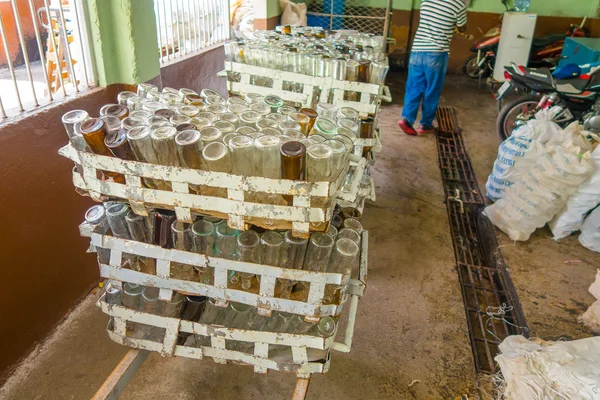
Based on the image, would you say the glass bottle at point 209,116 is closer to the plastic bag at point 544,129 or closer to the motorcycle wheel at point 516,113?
the plastic bag at point 544,129

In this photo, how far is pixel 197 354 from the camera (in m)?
1.54

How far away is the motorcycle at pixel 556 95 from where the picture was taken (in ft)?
13.8

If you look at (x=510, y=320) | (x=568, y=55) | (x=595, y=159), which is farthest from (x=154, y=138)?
(x=568, y=55)

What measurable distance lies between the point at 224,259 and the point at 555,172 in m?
2.50

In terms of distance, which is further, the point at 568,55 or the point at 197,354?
the point at 568,55

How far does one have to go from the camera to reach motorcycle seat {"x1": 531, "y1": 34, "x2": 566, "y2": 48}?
6848 millimetres

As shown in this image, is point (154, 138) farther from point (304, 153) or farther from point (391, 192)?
point (391, 192)

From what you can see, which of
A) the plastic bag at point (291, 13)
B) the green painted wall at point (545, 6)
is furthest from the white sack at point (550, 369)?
the green painted wall at point (545, 6)

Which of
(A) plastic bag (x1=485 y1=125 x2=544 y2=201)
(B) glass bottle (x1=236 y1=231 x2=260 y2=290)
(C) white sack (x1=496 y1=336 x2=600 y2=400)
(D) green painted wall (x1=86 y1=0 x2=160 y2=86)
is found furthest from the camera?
(A) plastic bag (x1=485 y1=125 x2=544 y2=201)

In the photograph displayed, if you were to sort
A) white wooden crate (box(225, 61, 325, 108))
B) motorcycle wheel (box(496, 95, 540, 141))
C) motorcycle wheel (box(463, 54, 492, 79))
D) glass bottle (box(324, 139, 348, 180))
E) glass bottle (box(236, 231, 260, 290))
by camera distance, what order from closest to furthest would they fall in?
glass bottle (box(324, 139, 348, 180)) → glass bottle (box(236, 231, 260, 290)) → white wooden crate (box(225, 61, 325, 108)) → motorcycle wheel (box(496, 95, 540, 141)) → motorcycle wheel (box(463, 54, 492, 79))

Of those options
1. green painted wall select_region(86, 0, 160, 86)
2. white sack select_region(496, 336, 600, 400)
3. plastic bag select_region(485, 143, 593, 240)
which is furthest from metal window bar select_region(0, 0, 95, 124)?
plastic bag select_region(485, 143, 593, 240)

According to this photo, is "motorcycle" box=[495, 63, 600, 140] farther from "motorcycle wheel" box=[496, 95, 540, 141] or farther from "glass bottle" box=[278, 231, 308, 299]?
"glass bottle" box=[278, 231, 308, 299]

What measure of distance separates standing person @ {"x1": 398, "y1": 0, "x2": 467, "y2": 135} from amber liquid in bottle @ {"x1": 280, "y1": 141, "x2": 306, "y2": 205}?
12.5ft

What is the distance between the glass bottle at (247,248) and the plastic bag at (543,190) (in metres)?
2.29
